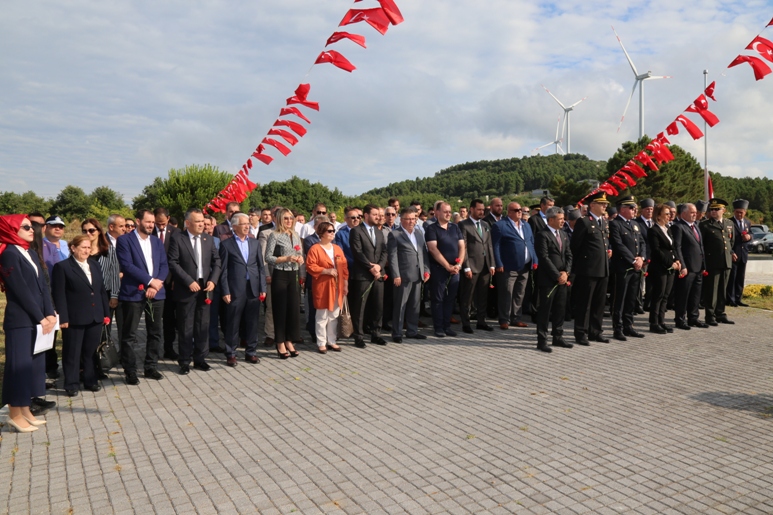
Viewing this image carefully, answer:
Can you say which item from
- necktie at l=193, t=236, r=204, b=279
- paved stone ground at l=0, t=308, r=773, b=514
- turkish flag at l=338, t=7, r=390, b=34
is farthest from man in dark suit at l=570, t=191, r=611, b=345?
necktie at l=193, t=236, r=204, b=279

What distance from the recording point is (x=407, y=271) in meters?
8.84

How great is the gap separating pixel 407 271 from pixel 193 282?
10.5 ft

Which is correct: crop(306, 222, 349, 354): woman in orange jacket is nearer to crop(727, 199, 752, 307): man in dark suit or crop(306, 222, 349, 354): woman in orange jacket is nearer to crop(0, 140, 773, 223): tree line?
crop(727, 199, 752, 307): man in dark suit

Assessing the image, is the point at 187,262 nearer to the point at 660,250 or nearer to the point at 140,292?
the point at 140,292

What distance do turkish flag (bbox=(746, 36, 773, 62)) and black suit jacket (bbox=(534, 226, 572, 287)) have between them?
219 inches

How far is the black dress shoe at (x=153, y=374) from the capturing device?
675 cm

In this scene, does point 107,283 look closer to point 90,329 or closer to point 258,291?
point 90,329

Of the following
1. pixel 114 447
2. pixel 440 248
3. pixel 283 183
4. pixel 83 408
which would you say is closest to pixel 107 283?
pixel 83 408

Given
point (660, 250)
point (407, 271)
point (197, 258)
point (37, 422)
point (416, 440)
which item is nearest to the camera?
point (416, 440)

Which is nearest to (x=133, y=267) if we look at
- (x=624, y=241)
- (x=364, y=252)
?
(x=364, y=252)

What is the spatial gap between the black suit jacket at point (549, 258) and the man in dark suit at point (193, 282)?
4.41m

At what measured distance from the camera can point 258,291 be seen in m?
7.63

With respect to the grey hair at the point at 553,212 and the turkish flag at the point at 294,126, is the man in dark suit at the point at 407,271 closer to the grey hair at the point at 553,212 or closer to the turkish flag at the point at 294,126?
the grey hair at the point at 553,212

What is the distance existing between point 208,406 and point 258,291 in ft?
6.97
